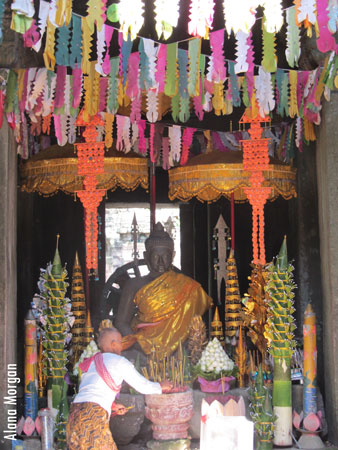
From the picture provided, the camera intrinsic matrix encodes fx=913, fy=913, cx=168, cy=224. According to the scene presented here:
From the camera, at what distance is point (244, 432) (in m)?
5.65

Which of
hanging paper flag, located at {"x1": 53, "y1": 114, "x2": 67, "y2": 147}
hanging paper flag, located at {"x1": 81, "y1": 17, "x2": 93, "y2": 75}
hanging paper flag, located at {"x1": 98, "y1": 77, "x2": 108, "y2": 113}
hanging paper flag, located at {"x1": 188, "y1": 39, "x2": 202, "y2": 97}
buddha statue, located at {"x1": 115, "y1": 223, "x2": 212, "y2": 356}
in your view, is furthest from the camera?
buddha statue, located at {"x1": 115, "y1": 223, "x2": 212, "y2": 356}

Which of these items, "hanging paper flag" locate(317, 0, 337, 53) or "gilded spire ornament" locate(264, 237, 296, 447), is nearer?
"hanging paper flag" locate(317, 0, 337, 53)

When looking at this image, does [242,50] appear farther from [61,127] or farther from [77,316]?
[77,316]

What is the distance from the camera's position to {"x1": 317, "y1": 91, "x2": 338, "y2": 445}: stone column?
8.33 meters

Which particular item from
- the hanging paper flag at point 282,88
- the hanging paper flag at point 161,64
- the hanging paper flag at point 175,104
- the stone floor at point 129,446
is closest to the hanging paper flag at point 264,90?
the hanging paper flag at point 282,88

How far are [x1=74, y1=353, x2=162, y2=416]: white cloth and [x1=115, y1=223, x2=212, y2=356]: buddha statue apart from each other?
2293 mm

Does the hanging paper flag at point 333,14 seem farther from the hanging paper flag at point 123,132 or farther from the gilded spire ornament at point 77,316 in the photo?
the gilded spire ornament at point 77,316

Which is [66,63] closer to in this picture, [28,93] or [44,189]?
[28,93]

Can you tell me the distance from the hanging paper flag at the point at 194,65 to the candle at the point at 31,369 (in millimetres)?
2634

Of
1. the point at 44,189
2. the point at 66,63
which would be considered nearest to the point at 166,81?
the point at 66,63

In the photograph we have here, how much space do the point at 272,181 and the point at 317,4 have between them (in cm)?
277

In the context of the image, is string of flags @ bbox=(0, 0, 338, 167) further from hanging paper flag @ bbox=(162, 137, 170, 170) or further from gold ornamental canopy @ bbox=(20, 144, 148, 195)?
hanging paper flag @ bbox=(162, 137, 170, 170)

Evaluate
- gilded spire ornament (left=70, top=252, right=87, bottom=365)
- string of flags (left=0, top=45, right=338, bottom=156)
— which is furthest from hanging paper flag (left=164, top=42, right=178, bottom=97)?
gilded spire ornament (left=70, top=252, right=87, bottom=365)

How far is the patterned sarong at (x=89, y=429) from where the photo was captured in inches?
270
